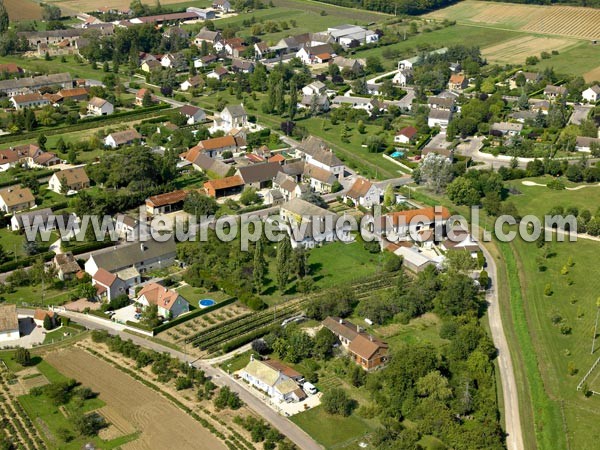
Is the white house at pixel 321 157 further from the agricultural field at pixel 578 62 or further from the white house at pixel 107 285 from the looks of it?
the agricultural field at pixel 578 62

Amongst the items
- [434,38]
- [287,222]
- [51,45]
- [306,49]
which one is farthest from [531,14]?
[287,222]

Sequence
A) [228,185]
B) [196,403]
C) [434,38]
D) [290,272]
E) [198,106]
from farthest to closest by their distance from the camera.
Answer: [434,38] < [198,106] < [228,185] < [290,272] < [196,403]

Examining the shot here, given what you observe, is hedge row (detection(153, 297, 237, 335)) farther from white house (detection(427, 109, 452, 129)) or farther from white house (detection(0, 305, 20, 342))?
white house (detection(427, 109, 452, 129))

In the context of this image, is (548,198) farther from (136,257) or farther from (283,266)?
(136,257)

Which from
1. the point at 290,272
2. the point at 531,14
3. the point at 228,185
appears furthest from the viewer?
the point at 531,14

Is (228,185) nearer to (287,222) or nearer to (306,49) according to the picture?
(287,222)

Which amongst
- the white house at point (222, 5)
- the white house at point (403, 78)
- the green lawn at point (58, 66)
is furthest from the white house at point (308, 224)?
the white house at point (222, 5)

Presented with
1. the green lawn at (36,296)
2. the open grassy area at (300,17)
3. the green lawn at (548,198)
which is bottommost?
the green lawn at (36,296)
